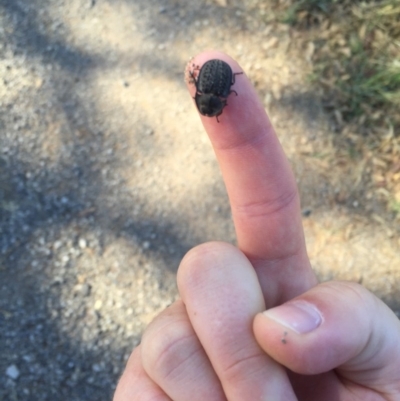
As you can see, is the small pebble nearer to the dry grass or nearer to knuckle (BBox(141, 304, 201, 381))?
knuckle (BBox(141, 304, 201, 381))

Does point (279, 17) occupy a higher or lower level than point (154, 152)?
higher

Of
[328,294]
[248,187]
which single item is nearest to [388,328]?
[328,294]

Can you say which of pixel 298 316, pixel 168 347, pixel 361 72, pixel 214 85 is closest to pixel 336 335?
pixel 298 316

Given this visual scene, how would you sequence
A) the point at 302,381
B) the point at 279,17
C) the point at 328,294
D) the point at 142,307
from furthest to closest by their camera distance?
the point at 279,17 < the point at 142,307 < the point at 302,381 < the point at 328,294

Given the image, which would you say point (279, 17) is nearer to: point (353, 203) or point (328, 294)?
point (353, 203)

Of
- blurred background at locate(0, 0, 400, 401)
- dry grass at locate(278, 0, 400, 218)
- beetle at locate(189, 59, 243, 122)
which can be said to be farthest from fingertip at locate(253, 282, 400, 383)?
dry grass at locate(278, 0, 400, 218)

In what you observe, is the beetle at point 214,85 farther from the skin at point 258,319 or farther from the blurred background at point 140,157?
the blurred background at point 140,157
